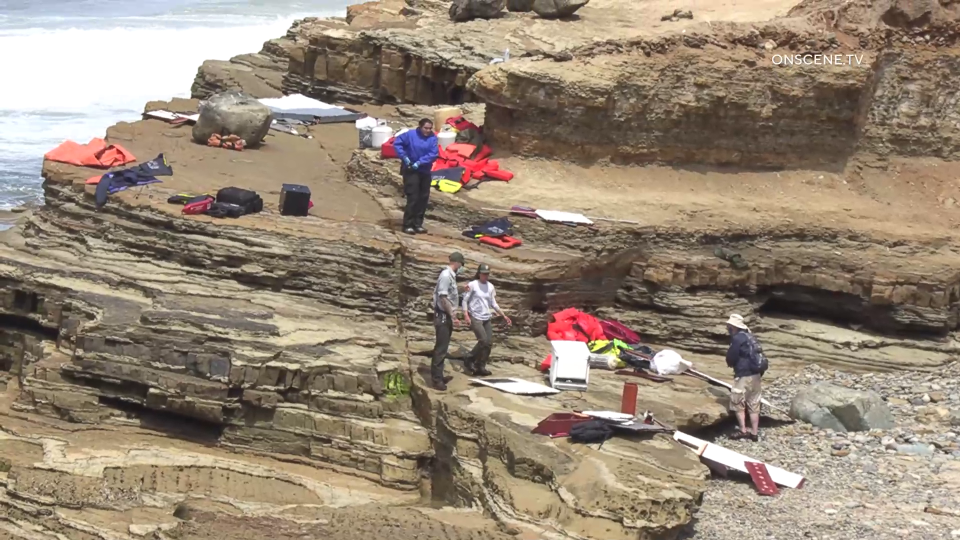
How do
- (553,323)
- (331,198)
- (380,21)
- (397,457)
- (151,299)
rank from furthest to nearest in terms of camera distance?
(380,21), (331,198), (553,323), (151,299), (397,457)

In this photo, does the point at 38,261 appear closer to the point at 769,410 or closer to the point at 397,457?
the point at 397,457

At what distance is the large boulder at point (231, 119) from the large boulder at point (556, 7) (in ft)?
26.6

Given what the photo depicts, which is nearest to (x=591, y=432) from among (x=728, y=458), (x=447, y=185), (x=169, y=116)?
(x=728, y=458)

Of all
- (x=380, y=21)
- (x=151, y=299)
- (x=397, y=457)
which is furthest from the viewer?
(x=380, y=21)

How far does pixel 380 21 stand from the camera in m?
25.4

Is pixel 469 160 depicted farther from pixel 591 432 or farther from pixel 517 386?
pixel 591 432

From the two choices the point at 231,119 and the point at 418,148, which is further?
the point at 231,119

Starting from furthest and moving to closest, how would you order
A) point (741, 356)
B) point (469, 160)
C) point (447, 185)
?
point (469, 160) < point (447, 185) < point (741, 356)

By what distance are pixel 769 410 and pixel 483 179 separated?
15.5 ft

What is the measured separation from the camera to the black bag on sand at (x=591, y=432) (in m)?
11.4

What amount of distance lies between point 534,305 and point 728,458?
10.5ft

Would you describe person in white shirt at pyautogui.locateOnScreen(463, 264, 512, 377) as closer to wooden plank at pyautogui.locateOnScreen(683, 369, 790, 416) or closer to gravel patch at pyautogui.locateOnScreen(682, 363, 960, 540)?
wooden plank at pyautogui.locateOnScreen(683, 369, 790, 416)

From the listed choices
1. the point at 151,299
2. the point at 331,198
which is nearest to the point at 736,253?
the point at 331,198

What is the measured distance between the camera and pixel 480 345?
42.5 ft
